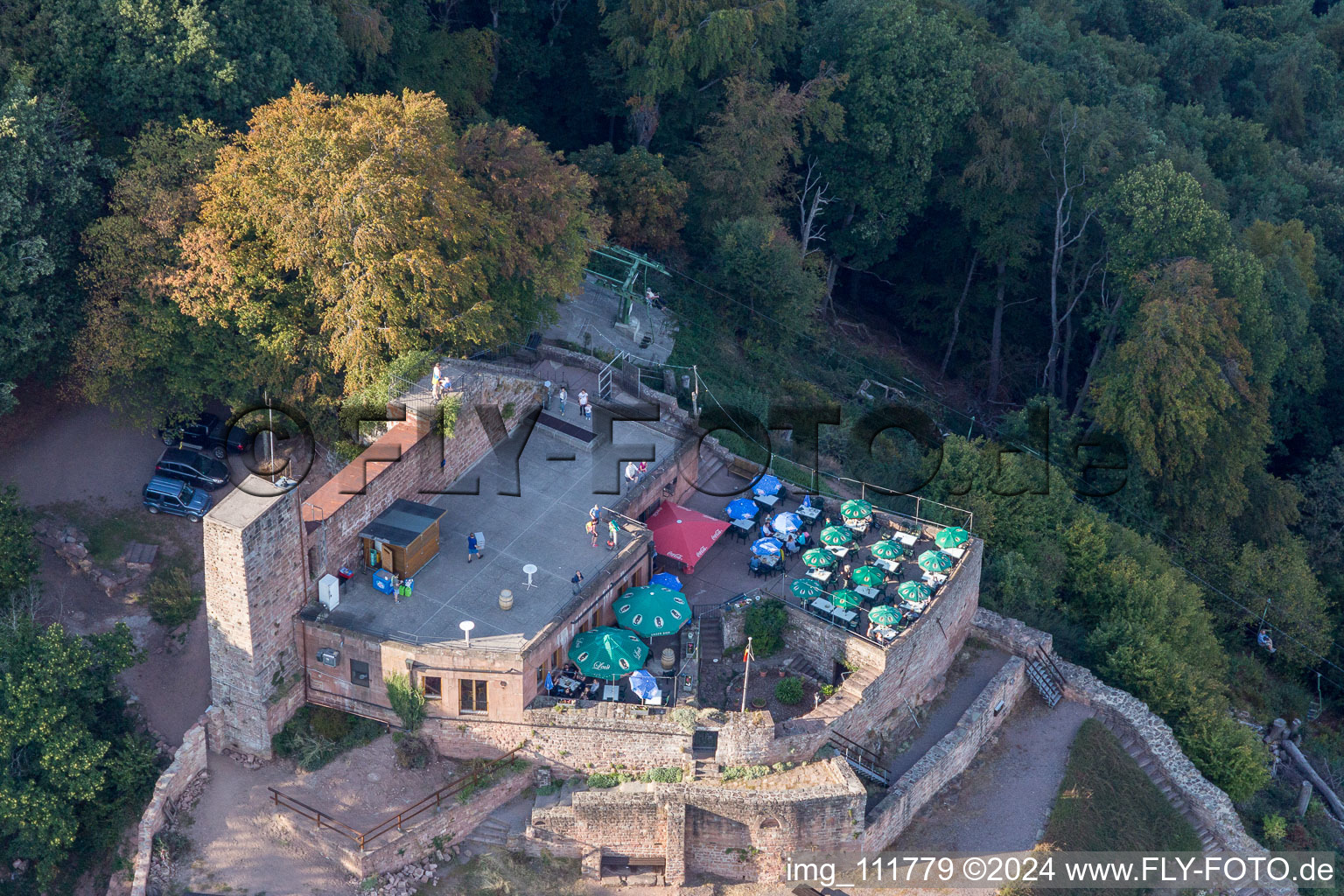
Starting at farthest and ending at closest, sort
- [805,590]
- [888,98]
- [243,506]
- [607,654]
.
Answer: [888,98] < [805,590] < [607,654] < [243,506]

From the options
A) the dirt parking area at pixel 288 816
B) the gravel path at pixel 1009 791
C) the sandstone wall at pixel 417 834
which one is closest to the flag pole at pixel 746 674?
the gravel path at pixel 1009 791

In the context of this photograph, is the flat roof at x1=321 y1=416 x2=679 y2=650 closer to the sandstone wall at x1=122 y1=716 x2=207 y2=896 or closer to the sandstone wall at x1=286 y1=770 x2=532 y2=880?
the sandstone wall at x1=286 y1=770 x2=532 y2=880

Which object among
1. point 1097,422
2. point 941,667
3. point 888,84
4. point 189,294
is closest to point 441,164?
point 189,294

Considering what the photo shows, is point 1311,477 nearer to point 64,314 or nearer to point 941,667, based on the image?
point 941,667

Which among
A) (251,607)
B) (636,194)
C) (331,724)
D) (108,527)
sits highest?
(636,194)

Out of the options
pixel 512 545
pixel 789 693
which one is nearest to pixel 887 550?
pixel 789 693

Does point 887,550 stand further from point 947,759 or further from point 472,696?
point 472,696

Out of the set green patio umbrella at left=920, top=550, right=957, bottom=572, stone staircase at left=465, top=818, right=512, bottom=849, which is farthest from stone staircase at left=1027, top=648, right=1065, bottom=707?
stone staircase at left=465, top=818, right=512, bottom=849
